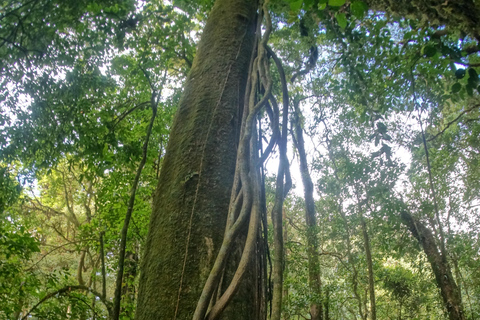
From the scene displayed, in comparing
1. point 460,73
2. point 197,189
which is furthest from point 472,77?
point 197,189

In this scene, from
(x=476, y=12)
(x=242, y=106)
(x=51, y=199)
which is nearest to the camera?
(x=242, y=106)

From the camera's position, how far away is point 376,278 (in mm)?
8516

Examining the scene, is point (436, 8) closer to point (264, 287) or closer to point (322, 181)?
point (264, 287)

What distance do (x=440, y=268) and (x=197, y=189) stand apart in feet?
22.7

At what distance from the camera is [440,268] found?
242 inches

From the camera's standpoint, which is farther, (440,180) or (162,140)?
(440,180)

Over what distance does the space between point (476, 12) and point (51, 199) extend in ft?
35.7

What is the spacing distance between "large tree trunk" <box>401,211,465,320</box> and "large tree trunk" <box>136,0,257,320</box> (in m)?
5.70

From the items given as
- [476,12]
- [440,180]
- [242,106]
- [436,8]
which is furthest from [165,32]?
[440,180]

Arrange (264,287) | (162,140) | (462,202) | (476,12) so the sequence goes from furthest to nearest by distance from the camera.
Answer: (462,202) < (162,140) < (476,12) < (264,287)

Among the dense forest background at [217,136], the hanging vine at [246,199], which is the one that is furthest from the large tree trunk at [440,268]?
the hanging vine at [246,199]

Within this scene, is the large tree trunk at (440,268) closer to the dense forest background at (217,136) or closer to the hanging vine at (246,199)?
the dense forest background at (217,136)

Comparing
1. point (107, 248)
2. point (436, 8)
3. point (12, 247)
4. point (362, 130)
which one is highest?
point (362, 130)

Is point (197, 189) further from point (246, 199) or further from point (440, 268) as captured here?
point (440, 268)
